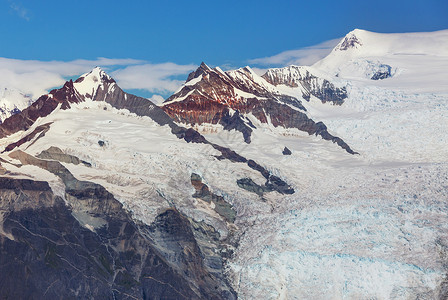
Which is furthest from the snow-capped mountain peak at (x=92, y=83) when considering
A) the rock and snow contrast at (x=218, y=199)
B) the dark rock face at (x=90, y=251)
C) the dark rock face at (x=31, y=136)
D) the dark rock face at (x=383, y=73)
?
the dark rock face at (x=383, y=73)

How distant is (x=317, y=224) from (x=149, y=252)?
87.8ft

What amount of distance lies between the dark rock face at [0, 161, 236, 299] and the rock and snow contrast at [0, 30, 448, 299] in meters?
0.22

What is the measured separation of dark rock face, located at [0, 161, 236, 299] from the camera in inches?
3652

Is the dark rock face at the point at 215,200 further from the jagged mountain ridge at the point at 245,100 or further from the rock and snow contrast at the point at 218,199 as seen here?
the jagged mountain ridge at the point at 245,100

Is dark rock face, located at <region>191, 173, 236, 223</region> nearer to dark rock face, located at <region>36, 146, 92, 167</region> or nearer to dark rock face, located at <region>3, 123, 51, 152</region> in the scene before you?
dark rock face, located at <region>36, 146, 92, 167</region>

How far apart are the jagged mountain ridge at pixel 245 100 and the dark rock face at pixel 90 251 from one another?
46057 millimetres

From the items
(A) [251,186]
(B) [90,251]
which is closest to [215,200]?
(A) [251,186]

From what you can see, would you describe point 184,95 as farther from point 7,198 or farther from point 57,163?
point 7,198

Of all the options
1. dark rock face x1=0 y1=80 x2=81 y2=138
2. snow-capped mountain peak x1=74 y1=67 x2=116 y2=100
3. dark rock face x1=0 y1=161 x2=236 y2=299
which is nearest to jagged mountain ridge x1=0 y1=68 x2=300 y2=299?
dark rock face x1=0 y1=161 x2=236 y2=299

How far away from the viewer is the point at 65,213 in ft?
343

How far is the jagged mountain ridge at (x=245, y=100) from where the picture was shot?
153 m

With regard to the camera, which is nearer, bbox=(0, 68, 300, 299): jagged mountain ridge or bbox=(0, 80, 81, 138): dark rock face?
bbox=(0, 68, 300, 299): jagged mountain ridge

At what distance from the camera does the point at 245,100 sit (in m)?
165

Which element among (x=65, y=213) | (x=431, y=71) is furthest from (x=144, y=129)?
(x=431, y=71)
